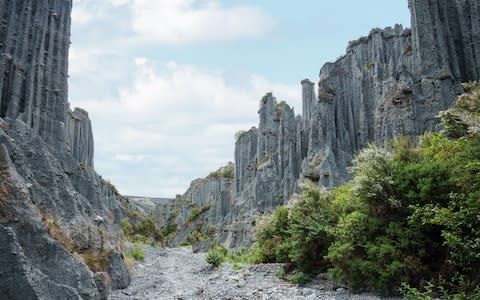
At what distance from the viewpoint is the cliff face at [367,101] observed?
36.1 metres

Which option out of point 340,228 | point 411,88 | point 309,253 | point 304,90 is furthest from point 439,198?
point 304,90

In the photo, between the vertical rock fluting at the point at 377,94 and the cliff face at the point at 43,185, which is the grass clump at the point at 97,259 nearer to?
the cliff face at the point at 43,185

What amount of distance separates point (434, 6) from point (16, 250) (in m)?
39.6

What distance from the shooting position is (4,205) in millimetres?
9484

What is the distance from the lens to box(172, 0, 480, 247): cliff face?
36094 millimetres

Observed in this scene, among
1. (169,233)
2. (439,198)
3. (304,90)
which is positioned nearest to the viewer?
(439,198)

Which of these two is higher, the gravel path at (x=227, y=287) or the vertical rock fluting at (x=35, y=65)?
the vertical rock fluting at (x=35, y=65)

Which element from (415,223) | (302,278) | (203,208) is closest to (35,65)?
(302,278)

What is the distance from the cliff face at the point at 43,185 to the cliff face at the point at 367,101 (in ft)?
83.0

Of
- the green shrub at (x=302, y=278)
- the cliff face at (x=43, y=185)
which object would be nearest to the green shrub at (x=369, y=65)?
the cliff face at (x=43, y=185)

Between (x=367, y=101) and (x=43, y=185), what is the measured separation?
3906 cm

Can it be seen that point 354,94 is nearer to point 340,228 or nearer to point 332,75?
point 332,75

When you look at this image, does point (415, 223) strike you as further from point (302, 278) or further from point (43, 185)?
point (43, 185)

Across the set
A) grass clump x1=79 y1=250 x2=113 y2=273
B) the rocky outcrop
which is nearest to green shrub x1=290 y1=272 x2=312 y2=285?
grass clump x1=79 y1=250 x2=113 y2=273
